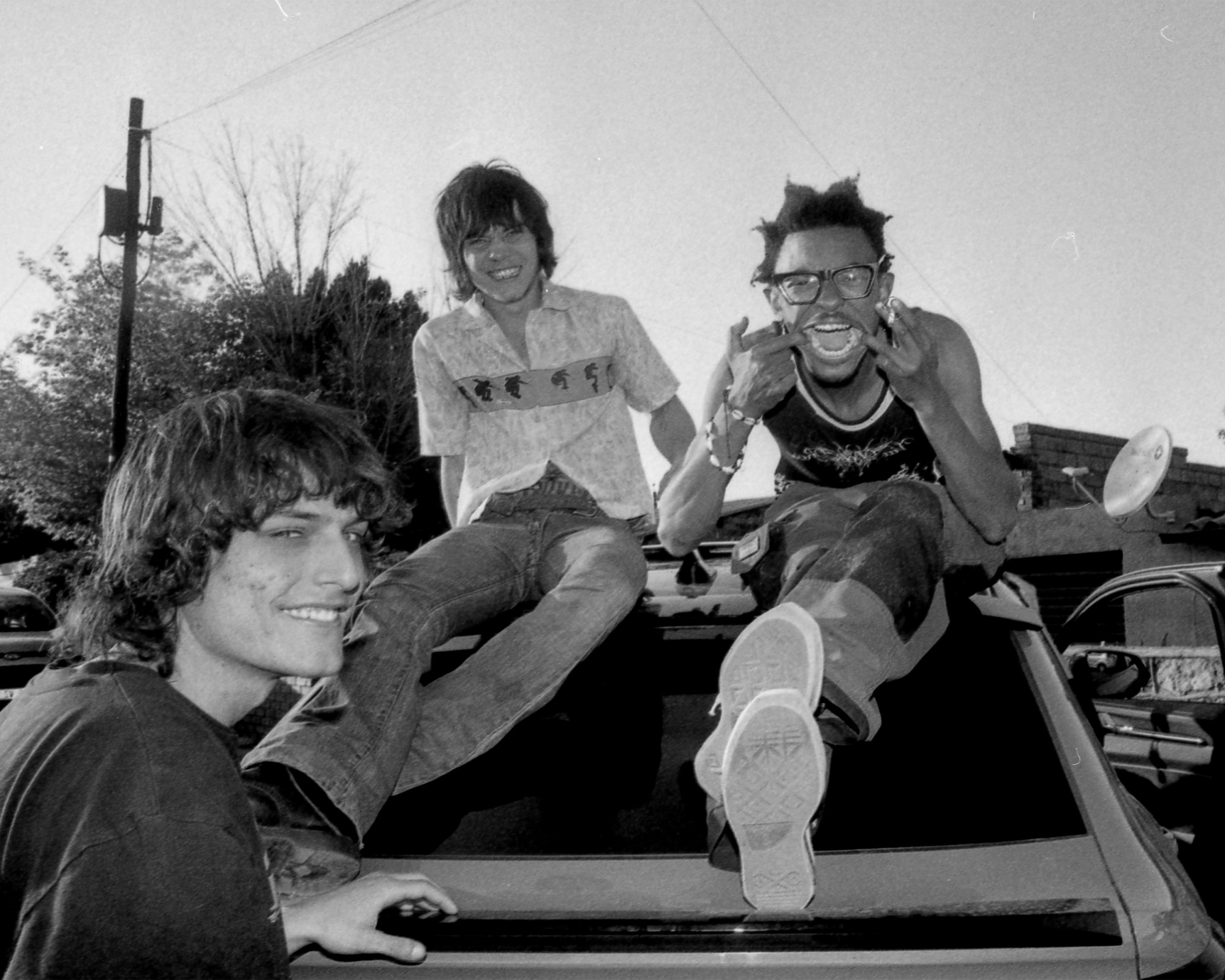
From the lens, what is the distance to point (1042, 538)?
13.4 m

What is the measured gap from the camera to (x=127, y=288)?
695 inches

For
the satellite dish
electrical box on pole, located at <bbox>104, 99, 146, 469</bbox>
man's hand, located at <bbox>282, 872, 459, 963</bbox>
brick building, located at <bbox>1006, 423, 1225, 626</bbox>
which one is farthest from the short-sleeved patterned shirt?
electrical box on pole, located at <bbox>104, 99, 146, 469</bbox>

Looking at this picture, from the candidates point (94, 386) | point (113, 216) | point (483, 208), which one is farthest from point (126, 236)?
point (483, 208)

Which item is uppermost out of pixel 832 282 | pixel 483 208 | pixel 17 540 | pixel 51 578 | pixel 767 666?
pixel 483 208

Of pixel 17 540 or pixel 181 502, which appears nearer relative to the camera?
pixel 181 502

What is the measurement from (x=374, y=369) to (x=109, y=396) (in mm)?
5031

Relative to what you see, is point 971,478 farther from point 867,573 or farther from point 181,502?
point 181,502

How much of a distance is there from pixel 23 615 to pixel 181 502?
11.0 m

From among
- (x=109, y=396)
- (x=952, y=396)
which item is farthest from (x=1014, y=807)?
(x=109, y=396)

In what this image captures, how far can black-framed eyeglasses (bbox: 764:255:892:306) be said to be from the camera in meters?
3.19

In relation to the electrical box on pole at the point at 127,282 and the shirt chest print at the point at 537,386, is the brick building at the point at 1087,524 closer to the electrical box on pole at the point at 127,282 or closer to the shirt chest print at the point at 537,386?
the shirt chest print at the point at 537,386

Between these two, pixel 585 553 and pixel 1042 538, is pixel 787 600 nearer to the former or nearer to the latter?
pixel 585 553

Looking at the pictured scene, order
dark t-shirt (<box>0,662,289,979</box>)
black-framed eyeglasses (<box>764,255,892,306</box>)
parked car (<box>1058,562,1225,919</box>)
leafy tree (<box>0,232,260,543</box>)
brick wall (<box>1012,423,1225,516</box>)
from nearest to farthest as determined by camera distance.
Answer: dark t-shirt (<box>0,662,289,979</box>) → parked car (<box>1058,562,1225,919</box>) → black-framed eyeglasses (<box>764,255,892,306</box>) → brick wall (<box>1012,423,1225,516</box>) → leafy tree (<box>0,232,260,543</box>)

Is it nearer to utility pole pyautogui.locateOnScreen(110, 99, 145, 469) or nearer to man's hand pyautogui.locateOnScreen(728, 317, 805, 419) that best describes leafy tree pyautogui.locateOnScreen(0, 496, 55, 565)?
utility pole pyautogui.locateOnScreen(110, 99, 145, 469)
